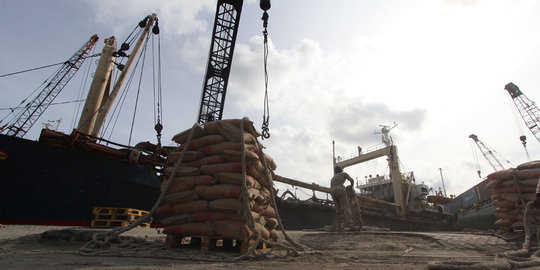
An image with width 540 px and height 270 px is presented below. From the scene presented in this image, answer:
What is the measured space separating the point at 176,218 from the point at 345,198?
6861 millimetres

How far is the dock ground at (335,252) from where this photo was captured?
3562 mm

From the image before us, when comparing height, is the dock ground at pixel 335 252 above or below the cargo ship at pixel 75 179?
below

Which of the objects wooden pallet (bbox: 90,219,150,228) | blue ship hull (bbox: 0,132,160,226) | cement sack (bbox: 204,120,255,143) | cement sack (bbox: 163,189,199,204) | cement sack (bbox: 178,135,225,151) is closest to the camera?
cement sack (bbox: 163,189,199,204)

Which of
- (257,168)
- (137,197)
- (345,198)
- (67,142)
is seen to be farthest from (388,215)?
(67,142)

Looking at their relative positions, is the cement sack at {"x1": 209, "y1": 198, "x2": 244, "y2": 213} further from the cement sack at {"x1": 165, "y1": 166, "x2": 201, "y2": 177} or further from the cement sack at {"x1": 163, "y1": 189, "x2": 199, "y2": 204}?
the cement sack at {"x1": 165, "y1": 166, "x2": 201, "y2": 177}

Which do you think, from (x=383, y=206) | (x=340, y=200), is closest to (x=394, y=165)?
(x=383, y=206)

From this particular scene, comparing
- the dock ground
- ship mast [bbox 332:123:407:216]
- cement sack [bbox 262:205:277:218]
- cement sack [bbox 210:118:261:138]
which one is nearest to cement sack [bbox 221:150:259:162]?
cement sack [bbox 210:118:261:138]

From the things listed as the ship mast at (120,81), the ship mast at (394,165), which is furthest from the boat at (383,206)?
the ship mast at (120,81)

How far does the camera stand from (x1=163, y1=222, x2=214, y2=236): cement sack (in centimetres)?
455

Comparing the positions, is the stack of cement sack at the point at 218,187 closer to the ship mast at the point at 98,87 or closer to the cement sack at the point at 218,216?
the cement sack at the point at 218,216

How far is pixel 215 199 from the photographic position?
4.75 meters

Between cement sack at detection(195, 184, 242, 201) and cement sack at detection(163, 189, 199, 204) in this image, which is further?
cement sack at detection(163, 189, 199, 204)

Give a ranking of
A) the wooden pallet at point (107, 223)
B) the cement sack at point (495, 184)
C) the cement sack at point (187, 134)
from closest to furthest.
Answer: the cement sack at point (187, 134), the cement sack at point (495, 184), the wooden pallet at point (107, 223)

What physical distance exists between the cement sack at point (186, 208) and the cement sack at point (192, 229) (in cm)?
24
